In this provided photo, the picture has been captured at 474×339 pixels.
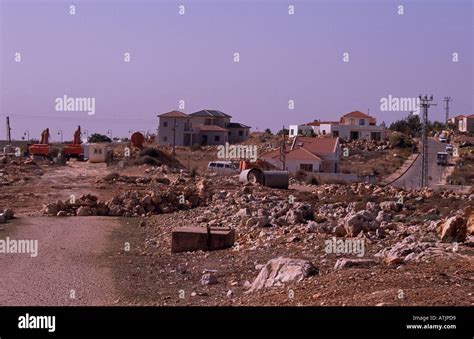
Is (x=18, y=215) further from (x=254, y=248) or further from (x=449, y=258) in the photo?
(x=449, y=258)

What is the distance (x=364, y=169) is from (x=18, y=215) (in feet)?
126

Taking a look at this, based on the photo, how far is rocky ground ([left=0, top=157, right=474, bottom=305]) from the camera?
426 inches

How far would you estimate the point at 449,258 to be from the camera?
12.8m

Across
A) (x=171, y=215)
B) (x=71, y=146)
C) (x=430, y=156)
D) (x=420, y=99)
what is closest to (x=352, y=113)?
(x=430, y=156)

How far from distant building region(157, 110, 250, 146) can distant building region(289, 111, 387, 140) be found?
671cm

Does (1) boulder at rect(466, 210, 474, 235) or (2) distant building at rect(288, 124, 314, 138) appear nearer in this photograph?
(1) boulder at rect(466, 210, 474, 235)

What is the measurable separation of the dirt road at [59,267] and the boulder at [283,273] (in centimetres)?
228

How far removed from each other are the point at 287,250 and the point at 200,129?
6437 cm

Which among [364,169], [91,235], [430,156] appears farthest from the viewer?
[430,156]

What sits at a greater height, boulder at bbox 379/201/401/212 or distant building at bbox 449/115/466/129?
distant building at bbox 449/115/466/129

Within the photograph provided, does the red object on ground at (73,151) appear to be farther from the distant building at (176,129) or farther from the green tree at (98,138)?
the green tree at (98,138)

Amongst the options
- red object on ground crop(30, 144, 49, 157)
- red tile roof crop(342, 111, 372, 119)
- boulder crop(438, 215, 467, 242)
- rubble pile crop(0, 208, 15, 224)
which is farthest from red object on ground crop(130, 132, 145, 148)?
boulder crop(438, 215, 467, 242)

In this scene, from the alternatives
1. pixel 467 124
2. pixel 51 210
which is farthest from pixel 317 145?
pixel 467 124

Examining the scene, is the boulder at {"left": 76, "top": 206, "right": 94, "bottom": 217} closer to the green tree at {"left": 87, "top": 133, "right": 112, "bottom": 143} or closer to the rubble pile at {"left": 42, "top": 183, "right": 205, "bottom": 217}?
the rubble pile at {"left": 42, "top": 183, "right": 205, "bottom": 217}
